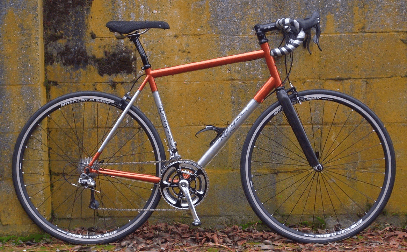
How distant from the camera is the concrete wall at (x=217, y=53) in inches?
165

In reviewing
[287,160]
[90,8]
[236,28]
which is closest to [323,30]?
[236,28]

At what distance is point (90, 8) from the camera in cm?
418

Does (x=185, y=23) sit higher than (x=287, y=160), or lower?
higher

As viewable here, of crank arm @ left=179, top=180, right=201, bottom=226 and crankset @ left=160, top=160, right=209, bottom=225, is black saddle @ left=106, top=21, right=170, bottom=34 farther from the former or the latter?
crank arm @ left=179, top=180, right=201, bottom=226

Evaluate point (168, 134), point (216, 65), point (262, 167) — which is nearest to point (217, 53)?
point (216, 65)

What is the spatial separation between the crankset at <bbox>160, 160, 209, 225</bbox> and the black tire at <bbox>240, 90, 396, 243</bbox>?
69 cm

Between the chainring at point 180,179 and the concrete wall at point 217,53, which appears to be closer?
the chainring at point 180,179

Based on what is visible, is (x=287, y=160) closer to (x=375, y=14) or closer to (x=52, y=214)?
(x=375, y=14)

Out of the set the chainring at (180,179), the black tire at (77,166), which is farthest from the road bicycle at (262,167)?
the chainring at (180,179)

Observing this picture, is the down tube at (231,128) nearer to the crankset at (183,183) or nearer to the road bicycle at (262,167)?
the crankset at (183,183)

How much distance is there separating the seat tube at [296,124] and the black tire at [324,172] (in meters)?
Result: 0.51

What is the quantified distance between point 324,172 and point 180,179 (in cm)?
140

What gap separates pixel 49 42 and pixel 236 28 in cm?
160

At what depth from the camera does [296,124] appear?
12.2 ft
